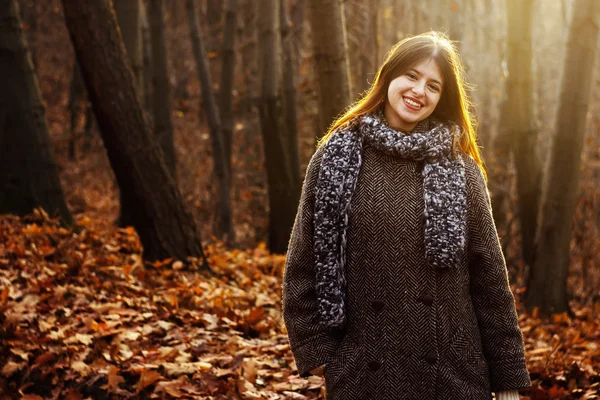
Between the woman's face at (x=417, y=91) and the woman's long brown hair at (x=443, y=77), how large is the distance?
0.03 meters

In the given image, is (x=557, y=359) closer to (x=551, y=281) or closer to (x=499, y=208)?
(x=551, y=281)

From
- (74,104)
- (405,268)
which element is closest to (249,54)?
(74,104)

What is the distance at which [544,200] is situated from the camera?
775 cm

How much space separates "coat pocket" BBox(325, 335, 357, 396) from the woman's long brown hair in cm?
Result: 86

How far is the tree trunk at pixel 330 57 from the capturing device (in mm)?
6309

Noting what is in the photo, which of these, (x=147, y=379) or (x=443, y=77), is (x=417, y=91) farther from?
(x=147, y=379)

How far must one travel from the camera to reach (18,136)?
878 cm

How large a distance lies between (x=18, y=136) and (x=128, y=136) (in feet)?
6.68

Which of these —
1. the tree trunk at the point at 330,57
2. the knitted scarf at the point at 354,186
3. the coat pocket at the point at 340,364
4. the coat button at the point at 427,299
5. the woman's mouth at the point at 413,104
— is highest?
the tree trunk at the point at 330,57

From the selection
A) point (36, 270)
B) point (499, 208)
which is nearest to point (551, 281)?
point (499, 208)

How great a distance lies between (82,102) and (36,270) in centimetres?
1832

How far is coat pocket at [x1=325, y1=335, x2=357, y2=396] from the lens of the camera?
2.85 metres

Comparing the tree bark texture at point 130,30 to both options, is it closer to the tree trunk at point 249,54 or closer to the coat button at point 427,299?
the tree trunk at point 249,54

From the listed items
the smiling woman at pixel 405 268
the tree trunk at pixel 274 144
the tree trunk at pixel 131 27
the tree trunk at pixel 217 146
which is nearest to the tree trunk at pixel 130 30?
the tree trunk at pixel 131 27
